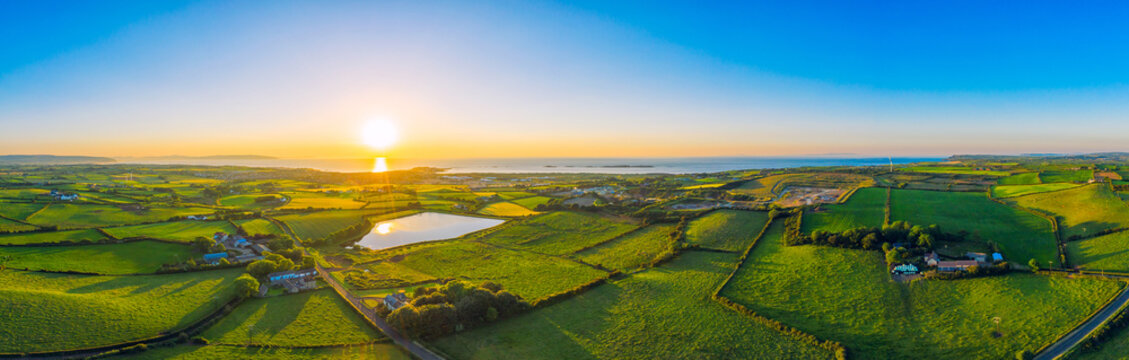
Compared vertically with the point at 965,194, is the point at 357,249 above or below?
below

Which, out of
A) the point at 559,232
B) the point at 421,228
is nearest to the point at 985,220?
the point at 559,232

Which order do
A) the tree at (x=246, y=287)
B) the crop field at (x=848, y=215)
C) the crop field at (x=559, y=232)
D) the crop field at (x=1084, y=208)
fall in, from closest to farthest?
the tree at (x=246, y=287) → the crop field at (x=1084, y=208) → the crop field at (x=848, y=215) → the crop field at (x=559, y=232)

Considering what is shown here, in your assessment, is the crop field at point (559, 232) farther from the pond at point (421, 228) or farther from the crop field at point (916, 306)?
the crop field at point (916, 306)

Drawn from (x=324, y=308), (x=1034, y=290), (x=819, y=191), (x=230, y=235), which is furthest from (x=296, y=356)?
(x=819, y=191)

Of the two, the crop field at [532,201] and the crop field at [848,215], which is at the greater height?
the crop field at [848,215]

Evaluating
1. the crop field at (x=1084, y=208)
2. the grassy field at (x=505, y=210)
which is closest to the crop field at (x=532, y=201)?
the grassy field at (x=505, y=210)

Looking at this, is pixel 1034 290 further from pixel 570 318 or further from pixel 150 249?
pixel 150 249

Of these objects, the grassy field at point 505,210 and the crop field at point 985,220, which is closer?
the crop field at point 985,220
